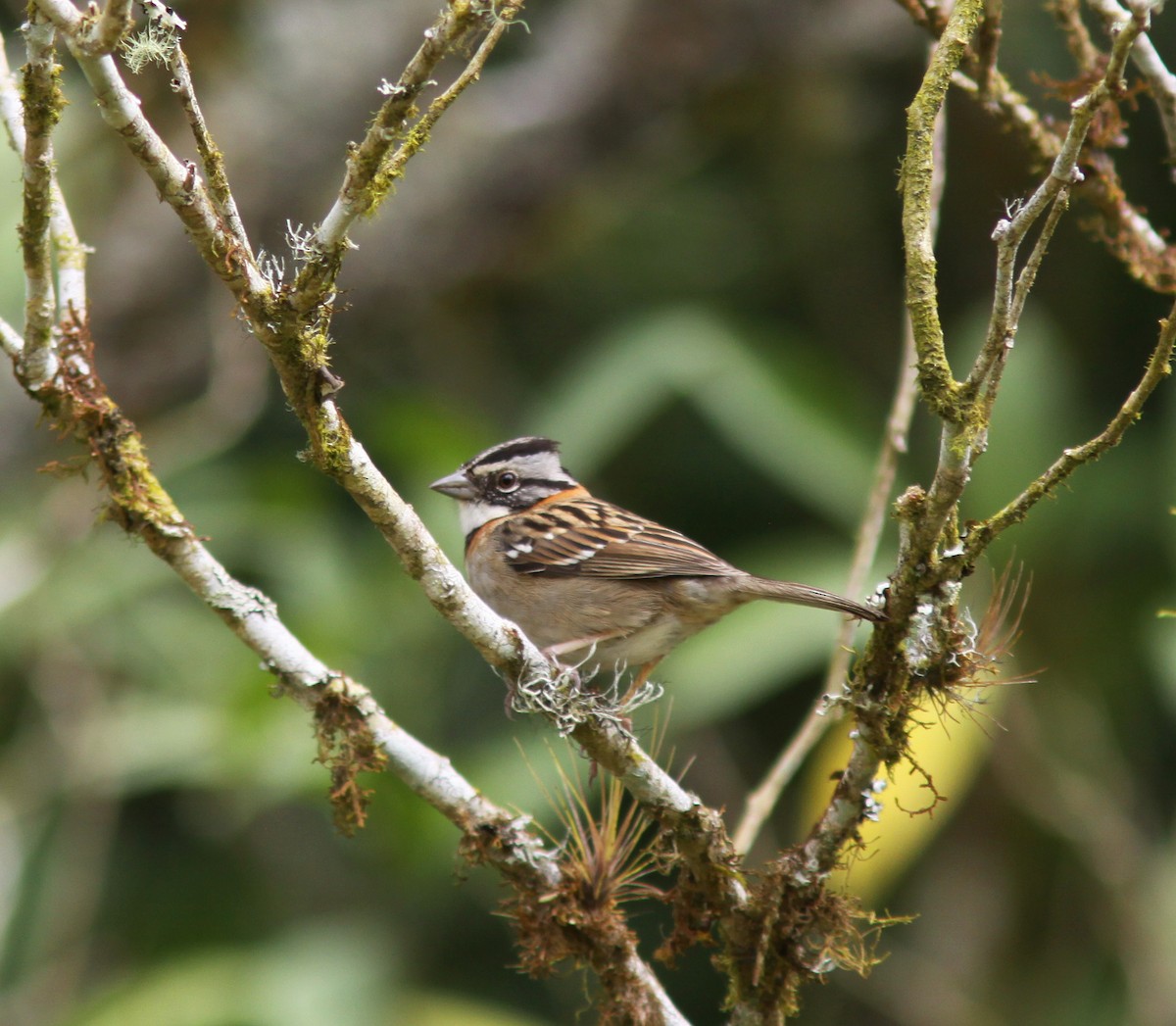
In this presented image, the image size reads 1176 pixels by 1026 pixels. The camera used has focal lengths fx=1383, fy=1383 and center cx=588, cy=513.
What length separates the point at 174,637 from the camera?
7266mm

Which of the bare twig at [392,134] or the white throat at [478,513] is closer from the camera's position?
the bare twig at [392,134]

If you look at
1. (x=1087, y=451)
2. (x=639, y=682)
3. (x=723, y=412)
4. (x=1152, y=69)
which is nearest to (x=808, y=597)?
(x=639, y=682)

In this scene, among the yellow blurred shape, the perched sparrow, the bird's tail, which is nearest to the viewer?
the bird's tail

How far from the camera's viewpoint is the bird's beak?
524cm

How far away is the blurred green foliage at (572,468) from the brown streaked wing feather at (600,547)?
146cm

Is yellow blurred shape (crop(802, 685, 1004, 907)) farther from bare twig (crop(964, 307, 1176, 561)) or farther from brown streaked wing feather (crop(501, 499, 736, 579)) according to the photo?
bare twig (crop(964, 307, 1176, 561))

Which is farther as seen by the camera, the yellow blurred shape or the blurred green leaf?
the blurred green leaf

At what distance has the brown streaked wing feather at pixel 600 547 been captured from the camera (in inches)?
181

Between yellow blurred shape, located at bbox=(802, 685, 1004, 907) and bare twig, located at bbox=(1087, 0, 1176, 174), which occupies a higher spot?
bare twig, located at bbox=(1087, 0, 1176, 174)

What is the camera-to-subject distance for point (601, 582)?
4668 millimetres

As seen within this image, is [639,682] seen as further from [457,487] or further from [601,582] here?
[457,487]

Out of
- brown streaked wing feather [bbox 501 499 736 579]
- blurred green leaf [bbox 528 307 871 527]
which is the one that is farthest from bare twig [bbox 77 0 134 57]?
blurred green leaf [bbox 528 307 871 527]

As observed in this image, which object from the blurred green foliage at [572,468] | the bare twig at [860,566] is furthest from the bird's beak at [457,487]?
the bare twig at [860,566]

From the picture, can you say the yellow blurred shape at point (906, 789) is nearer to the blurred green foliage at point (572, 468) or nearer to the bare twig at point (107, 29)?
the blurred green foliage at point (572, 468)
